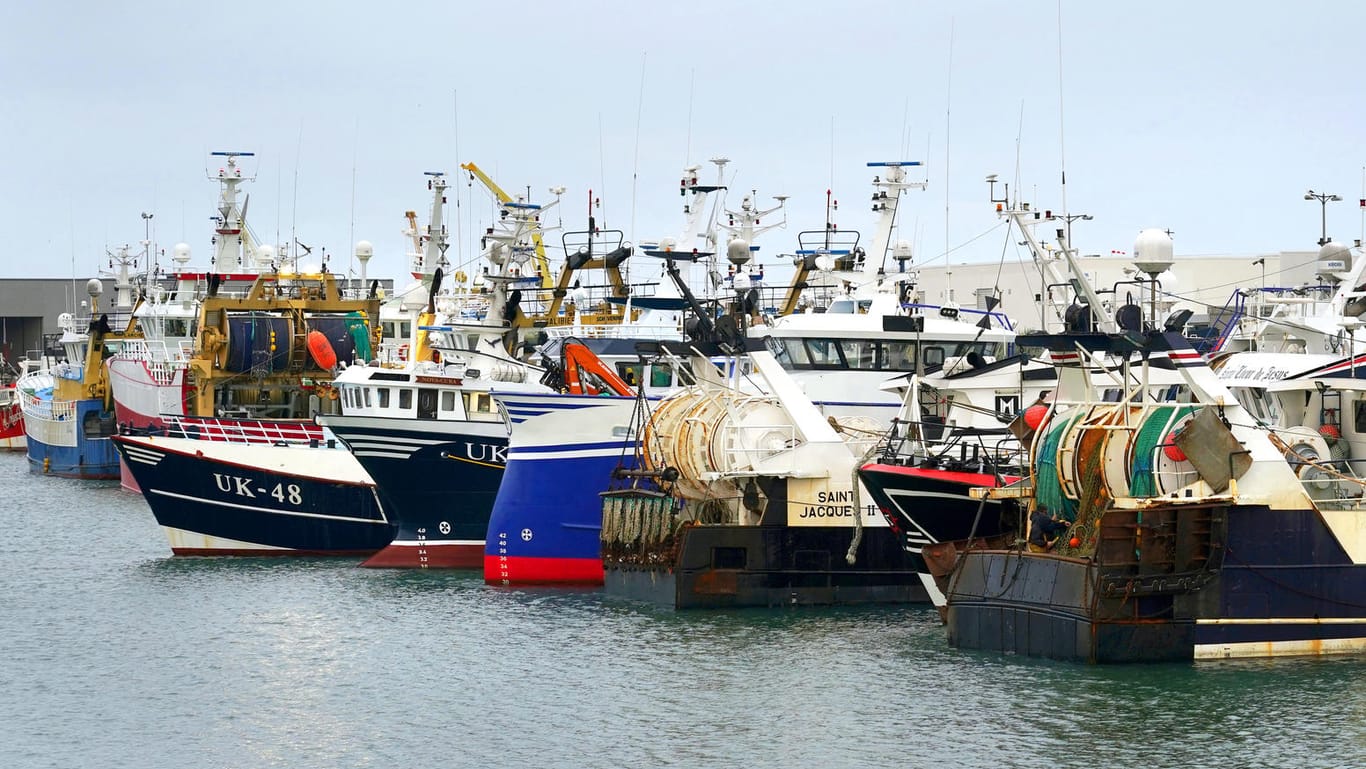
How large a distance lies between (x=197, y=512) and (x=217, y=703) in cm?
1756

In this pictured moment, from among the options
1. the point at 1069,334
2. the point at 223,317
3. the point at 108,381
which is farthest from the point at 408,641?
the point at 108,381

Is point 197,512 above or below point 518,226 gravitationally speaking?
below

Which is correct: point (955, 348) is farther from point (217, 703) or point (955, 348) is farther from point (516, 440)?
point (217, 703)

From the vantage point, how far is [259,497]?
41.6 metres

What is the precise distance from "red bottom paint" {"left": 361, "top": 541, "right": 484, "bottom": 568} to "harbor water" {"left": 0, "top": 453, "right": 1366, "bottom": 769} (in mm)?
4126

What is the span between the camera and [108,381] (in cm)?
A: 7462

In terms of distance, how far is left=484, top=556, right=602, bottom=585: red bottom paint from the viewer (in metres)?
34.9

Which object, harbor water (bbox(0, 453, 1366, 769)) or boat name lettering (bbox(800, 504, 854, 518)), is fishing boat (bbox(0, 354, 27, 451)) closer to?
harbor water (bbox(0, 453, 1366, 769))

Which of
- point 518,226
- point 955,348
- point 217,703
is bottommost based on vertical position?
point 217,703

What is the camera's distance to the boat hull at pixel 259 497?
136 ft

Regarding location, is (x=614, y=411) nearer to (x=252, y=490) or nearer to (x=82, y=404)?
→ (x=252, y=490)

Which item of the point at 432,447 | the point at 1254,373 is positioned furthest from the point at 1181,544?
the point at 432,447

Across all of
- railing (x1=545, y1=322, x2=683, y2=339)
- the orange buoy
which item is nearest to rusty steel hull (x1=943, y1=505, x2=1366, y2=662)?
railing (x1=545, y1=322, x2=683, y2=339)

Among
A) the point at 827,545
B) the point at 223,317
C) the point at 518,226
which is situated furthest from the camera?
the point at 223,317
